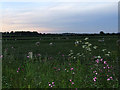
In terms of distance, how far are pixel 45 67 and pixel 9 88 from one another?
192 cm

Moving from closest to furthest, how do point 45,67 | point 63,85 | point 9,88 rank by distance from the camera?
1. point 63,85
2. point 9,88
3. point 45,67

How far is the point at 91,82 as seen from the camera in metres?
4.41

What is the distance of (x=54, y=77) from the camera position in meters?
4.98

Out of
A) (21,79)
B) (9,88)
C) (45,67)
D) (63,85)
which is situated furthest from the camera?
(45,67)

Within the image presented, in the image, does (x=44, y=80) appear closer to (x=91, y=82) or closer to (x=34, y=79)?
(x=34, y=79)

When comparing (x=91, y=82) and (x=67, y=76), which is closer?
(x=91, y=82)

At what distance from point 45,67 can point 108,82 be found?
2.54 metres

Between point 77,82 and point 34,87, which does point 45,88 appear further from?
point 77,82

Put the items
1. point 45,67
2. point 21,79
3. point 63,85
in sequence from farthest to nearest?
1. point 45,67
2. point 21,79
3. point 63,85

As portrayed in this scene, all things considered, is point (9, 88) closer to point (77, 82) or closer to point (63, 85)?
point (63, 85)

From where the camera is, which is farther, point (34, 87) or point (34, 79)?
point (34, 79)

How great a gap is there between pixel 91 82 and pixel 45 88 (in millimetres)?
1310

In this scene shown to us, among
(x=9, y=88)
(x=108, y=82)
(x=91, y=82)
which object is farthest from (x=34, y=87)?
(x=108, y=82)

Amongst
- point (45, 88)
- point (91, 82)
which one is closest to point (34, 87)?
point (45, 88)
